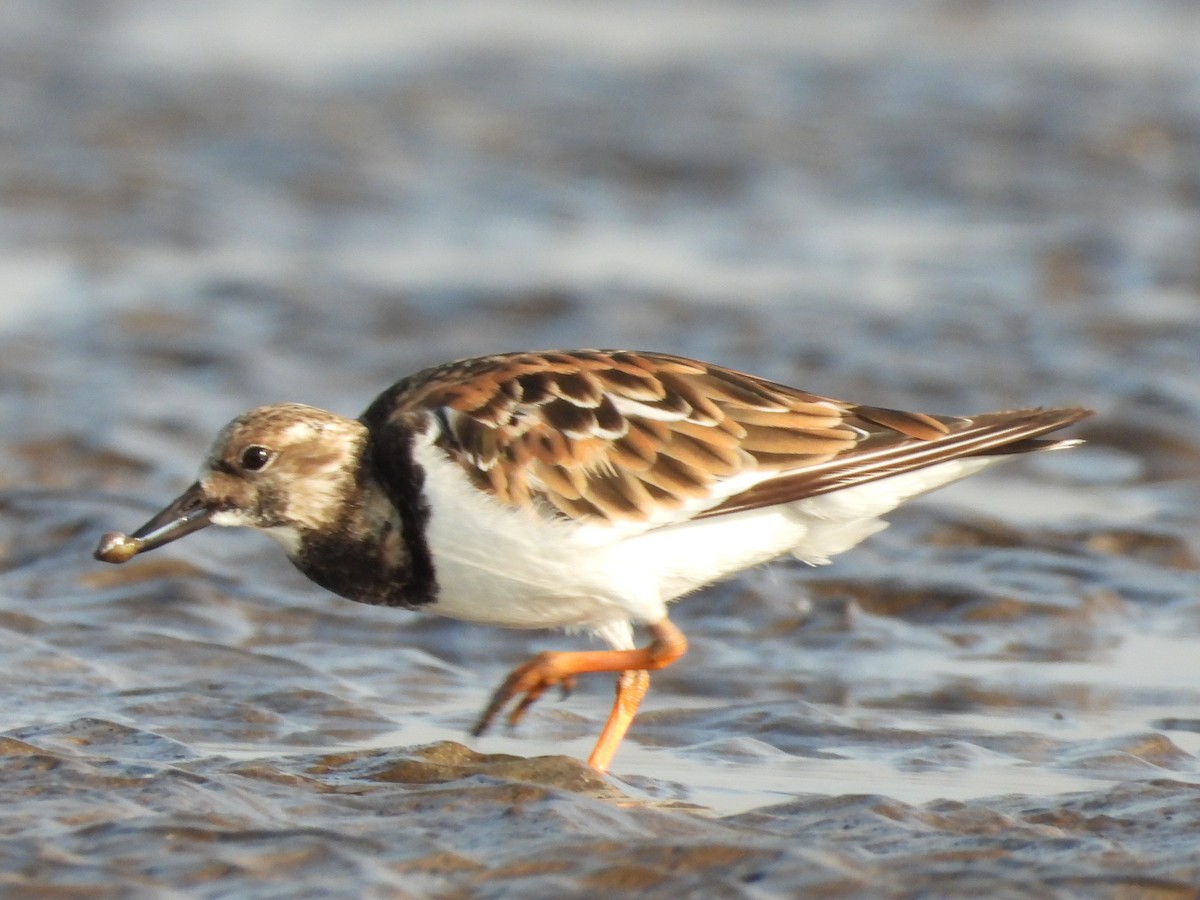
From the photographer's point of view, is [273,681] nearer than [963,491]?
Yes

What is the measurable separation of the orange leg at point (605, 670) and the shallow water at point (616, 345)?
0.12m

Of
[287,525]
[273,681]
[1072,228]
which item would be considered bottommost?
[273,681]

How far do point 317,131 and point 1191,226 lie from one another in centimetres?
582

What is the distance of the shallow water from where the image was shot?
4535mm

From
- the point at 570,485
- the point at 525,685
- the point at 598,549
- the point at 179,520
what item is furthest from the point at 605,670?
the point at 179,520

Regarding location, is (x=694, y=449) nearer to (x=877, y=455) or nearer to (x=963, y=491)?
(x=877, y=455)

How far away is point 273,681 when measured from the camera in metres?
5.93

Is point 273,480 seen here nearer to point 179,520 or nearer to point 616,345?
point 179,520

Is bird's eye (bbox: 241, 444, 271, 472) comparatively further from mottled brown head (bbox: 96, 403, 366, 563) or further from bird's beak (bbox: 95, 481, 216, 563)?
bird's beak (bbox: 95, 481, 216, 563)

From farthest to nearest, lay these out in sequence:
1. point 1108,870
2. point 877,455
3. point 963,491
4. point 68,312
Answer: point 68,312 < point 963,491 < point 877,455 < point 1108,870

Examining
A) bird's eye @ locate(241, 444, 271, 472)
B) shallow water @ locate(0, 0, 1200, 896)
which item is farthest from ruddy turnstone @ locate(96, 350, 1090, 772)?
shallow water @ locate(0, 0, 1200, 896)

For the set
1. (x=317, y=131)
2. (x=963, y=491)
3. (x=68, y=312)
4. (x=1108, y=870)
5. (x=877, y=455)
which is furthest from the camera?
(x=317, y=131)

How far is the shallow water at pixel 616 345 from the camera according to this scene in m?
4.54

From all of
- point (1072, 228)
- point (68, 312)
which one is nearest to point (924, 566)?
point (68, 312)
